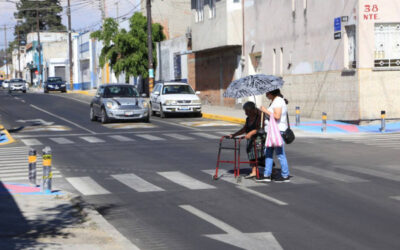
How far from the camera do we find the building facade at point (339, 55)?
27625 millimetres

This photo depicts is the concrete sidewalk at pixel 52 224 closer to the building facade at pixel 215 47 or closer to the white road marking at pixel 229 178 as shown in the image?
the white road marking at pixel 229 178


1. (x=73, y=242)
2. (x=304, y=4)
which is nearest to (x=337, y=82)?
(x=304, y=4)

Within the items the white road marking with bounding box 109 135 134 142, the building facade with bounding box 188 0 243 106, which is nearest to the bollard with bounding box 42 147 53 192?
the white road marking with bounding box 109 135 134 142

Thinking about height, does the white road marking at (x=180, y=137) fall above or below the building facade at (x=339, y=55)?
below

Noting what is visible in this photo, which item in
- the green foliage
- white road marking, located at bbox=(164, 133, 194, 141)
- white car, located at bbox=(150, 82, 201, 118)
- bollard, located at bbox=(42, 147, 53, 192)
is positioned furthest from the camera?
the green foliage

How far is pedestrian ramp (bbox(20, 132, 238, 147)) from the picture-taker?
22.5 meters

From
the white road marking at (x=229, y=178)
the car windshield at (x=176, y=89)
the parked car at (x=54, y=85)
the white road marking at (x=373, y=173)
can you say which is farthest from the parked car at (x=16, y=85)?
the white road marking at (x=373, y=173)

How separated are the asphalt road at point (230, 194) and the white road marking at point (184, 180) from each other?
0.02 metres

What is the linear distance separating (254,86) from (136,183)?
2.81m

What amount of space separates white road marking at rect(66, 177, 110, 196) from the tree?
407 ft

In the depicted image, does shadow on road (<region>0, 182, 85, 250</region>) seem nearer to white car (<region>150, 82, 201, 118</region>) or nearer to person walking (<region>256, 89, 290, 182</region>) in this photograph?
person walking (<region>256, 89, 290, 182</region>)

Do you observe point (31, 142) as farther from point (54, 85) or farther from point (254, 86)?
point (54, 85)

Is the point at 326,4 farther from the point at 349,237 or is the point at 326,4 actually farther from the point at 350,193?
the point at 349,237

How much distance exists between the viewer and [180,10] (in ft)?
198
